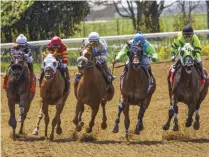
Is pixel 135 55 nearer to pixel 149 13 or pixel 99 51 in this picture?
pixel 99 51

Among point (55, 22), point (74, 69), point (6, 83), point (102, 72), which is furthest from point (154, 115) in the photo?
point (55, 22)

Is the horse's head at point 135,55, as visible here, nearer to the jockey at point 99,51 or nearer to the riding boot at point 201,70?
the jockey at point 99,51

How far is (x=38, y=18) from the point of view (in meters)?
30.1

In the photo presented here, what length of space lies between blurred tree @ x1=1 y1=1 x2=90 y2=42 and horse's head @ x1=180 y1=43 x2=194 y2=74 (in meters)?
16.4

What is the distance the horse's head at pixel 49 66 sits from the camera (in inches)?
536

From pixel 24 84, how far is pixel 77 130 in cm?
171

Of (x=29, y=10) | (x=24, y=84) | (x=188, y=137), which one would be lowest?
(x=188, y=137)

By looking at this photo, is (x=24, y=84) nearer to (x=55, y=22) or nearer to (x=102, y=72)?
(x=102, y=72)

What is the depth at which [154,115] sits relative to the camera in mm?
17156

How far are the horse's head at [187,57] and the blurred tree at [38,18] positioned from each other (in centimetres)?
1636

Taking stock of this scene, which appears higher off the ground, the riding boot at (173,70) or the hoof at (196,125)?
the riding boot at (173,70)

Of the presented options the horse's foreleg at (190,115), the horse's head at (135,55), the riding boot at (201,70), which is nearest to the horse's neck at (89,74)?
the horse's head at (135,55)

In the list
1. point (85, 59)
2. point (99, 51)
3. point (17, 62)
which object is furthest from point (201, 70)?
point (17, 62)

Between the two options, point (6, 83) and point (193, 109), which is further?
point (6, 83)
